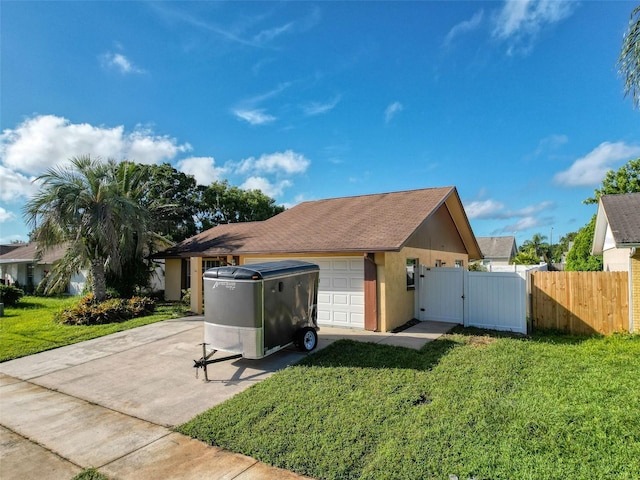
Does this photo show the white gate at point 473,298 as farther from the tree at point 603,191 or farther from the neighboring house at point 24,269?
the neighboring house at point 24,269

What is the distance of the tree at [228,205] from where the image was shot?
104 feet

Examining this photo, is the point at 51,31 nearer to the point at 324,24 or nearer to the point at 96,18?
the point at 96,18

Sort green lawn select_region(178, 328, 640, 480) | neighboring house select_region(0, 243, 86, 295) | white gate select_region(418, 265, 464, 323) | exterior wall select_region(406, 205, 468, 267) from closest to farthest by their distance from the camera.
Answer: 1. green lawn select_region(178, 328, 640, 480)
2. white gate select_region(418, 265, 464, 323)
3. exterior wall select_region(406, 205, 468, 267)
4. neighboring house select_region(0, 243, 86, 295)

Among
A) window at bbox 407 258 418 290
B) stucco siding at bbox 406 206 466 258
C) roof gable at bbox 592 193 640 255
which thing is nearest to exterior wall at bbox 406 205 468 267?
stucco siding at bbox 406 206 466 258

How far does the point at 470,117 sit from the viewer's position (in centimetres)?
1577

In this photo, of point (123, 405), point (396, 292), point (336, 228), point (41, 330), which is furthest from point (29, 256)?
point (396, 292)

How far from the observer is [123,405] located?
5465mm

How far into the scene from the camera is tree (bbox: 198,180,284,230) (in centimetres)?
3177

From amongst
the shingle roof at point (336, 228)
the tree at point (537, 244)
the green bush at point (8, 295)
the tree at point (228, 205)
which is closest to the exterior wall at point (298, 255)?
the shingle roof at point (336, 228)

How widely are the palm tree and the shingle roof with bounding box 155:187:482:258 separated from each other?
7.98 feet

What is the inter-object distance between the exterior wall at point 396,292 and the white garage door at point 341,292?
737 mm

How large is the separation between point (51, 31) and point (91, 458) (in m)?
9.76

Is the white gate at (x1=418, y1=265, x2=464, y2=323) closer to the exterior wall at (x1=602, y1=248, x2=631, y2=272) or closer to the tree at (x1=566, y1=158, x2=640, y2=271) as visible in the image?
the exterior wall at (x1=602, y1=248, x2=631, y2=272)

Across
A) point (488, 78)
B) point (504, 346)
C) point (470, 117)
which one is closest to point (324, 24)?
point (488, 78)
